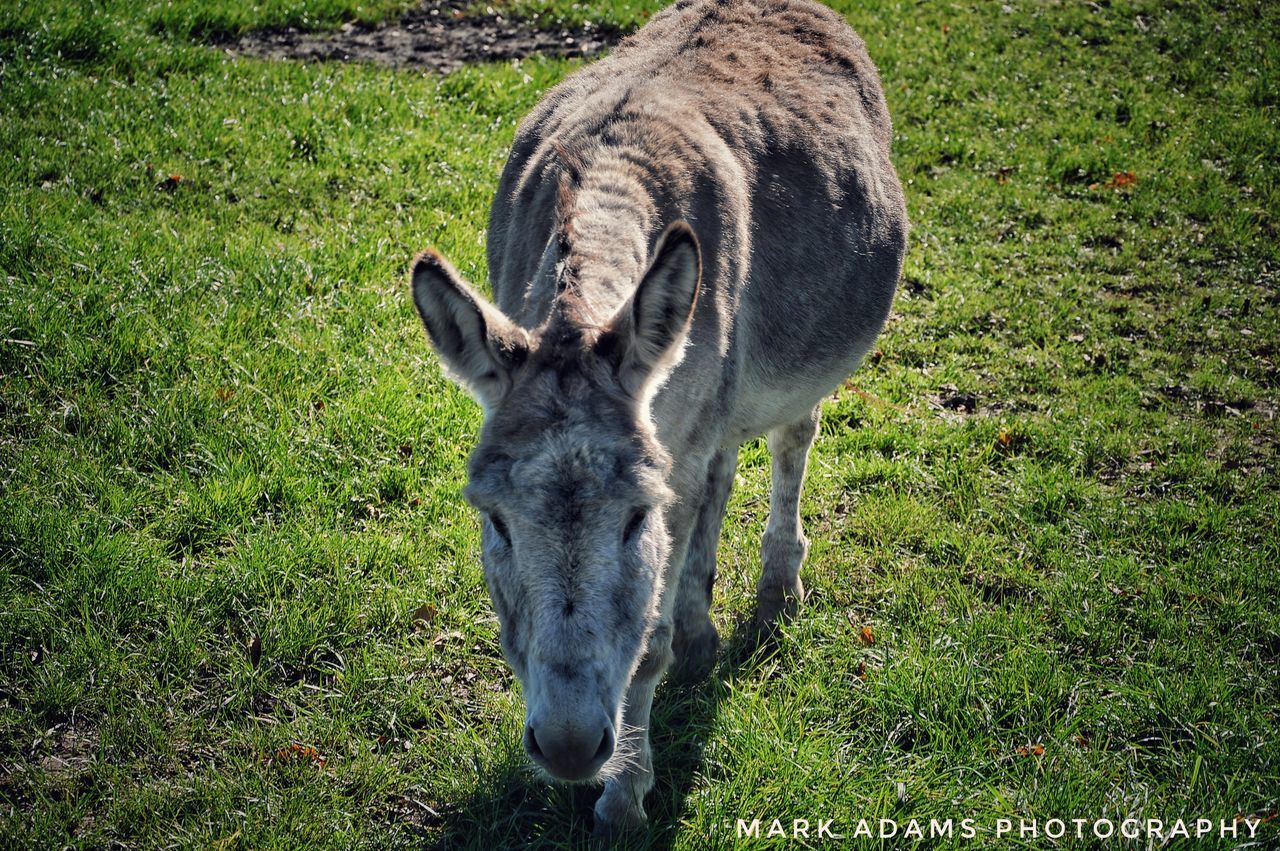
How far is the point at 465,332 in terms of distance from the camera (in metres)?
2.83

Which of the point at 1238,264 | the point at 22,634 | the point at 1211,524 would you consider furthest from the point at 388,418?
the point at 1238,264

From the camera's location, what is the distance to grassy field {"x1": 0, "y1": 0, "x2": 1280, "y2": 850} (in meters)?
3.64

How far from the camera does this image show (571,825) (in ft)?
11.5

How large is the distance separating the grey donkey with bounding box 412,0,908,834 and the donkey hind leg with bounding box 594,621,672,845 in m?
0.01

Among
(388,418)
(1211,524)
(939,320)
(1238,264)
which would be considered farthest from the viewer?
(1238,264)

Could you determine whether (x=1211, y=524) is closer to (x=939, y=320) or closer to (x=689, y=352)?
(x=939, y=320)

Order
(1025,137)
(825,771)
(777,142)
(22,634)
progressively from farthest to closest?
(1025,137)
(777,142)
(22,634)
(825,771)

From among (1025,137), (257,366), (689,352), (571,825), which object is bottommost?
(571,825)

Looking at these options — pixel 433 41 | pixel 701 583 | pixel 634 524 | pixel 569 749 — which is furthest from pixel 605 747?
pixel 433 41

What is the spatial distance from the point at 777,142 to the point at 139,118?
596 cm

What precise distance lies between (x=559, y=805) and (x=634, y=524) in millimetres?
1478

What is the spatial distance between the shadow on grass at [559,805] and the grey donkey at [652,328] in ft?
0.43

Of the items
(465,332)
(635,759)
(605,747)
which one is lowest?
(635,759)

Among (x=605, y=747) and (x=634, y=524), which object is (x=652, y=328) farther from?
(x=605, y=747)
